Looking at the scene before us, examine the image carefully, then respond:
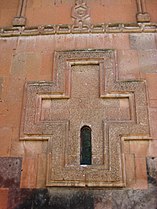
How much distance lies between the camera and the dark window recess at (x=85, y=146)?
12.8ft

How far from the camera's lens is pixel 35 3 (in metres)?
5.36

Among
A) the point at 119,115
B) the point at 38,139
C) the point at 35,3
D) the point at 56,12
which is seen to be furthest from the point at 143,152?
the point at 35,3

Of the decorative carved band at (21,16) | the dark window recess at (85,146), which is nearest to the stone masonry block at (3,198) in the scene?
the dark window recess at (85,146)

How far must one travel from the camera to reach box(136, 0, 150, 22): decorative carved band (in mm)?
4914

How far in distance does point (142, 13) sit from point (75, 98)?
1859 mm

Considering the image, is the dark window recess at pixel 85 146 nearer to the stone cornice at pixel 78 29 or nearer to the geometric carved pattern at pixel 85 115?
the geometric carved pattern at pixel 85 115

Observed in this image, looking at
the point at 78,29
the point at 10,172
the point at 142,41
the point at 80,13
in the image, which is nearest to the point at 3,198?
the point at 10,172

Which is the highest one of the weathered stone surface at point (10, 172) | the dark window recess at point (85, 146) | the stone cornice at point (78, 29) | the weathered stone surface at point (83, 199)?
the stone cornice at point (78, 29)

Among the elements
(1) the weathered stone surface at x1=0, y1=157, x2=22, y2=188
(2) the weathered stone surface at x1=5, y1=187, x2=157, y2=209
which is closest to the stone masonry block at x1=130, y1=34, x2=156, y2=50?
(2) the weathered stone surface at x1=5, y1=187, x2=157, y2=209

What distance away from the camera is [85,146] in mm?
3992

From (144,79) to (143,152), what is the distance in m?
1.06

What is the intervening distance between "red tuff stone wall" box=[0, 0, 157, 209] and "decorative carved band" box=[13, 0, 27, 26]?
2cm

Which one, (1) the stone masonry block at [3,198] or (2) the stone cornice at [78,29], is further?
(2) the stone cornice at [78,29]

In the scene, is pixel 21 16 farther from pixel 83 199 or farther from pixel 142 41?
pixel 83 199
